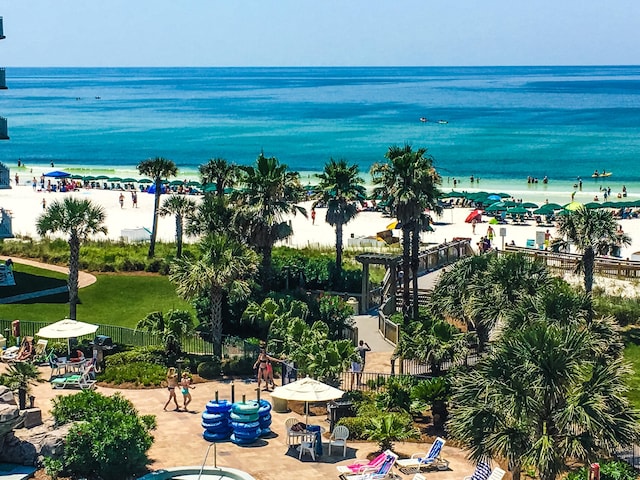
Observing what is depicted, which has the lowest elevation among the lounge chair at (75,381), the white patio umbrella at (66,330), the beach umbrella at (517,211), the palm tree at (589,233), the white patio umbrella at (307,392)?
the lounge chair at (75,381)

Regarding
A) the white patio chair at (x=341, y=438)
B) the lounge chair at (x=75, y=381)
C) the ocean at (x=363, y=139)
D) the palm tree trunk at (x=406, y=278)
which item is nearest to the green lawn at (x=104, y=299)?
the lounge chair at (x=75, y=381)

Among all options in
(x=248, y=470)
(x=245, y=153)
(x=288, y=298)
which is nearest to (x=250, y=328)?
(x=288, y=298)

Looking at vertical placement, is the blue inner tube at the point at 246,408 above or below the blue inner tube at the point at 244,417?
above

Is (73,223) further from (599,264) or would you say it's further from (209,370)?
(599,264)

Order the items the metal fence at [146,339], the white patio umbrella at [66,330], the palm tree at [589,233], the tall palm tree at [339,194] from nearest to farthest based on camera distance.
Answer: the white patio umbrella at [66,330] → the metal fence at [146,339] → the palm tree at [589,233] → the tall palm tree at [339,194]

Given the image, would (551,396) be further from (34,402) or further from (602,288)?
(602,288)

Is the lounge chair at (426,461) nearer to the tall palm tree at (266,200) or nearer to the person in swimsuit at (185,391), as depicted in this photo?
the person in swimsuit at (185,391)

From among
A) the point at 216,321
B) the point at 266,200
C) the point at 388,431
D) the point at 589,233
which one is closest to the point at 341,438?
the point at 388,431
